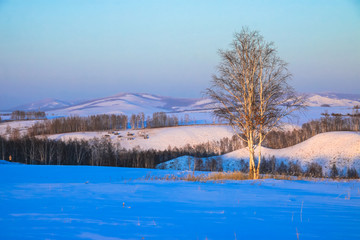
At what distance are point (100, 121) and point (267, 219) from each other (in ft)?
407

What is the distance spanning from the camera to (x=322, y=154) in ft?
167

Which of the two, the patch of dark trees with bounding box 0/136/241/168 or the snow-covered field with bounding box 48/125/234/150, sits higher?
the snow-covered field with bounding box 48/125/234/150

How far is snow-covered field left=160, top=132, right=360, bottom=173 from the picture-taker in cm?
4709

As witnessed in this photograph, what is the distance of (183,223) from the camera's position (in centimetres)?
503

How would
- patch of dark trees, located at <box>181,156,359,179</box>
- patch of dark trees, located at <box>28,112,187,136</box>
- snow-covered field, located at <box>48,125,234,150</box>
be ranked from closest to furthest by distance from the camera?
patch of dark trees, located at <box>181,156,359,179</box> < snow-covered field, located at <box>48,125,234,150</box> < patch of dark trees, located at <box>28,112,187,136</box>

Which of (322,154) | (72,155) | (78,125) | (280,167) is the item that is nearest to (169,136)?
(72,155)

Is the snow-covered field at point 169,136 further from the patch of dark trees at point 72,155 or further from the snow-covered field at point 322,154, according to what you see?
the snow-covered field at point 322,154

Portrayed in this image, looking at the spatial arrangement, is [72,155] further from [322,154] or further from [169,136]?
[322,154]

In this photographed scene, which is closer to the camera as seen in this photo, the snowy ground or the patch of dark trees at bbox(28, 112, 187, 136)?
the snowy ground

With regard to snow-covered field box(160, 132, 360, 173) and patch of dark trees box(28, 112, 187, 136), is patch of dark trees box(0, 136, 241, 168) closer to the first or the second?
snow-covered field box(160, 132, 360, 173)

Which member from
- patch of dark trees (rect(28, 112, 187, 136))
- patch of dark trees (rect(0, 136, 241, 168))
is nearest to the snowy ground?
patch of dark trees (rect(0, 136, 241, 168))

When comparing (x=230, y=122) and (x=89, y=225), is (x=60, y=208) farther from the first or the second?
(x=230, y=122)

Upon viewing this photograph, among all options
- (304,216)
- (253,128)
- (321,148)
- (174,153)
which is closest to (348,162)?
(321,148)

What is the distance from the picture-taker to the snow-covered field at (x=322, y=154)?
47094mm
